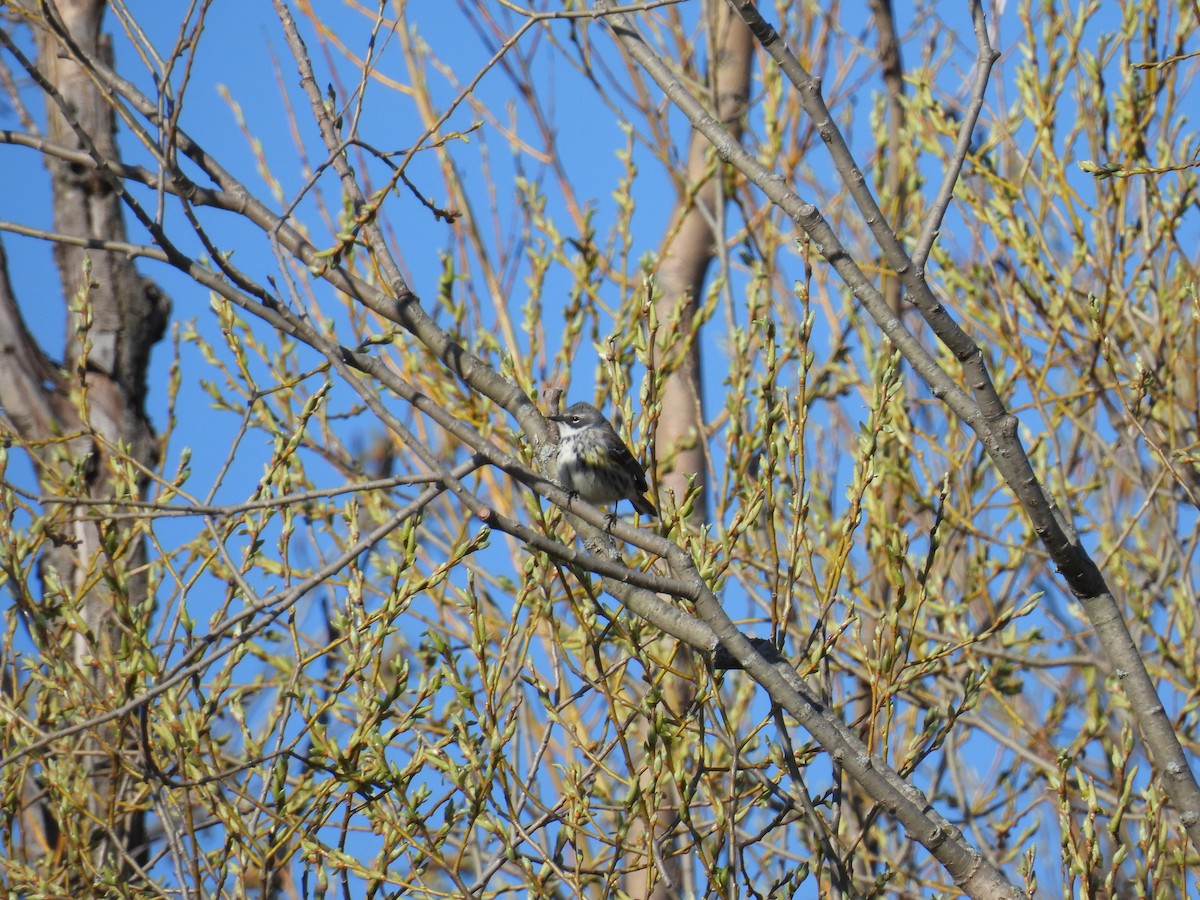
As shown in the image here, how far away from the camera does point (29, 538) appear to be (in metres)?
3.80

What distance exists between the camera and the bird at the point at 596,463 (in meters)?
5.64

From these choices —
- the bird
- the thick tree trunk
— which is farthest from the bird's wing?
the thick tree trunk

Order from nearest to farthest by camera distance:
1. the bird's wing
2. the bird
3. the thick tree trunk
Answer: the thick tree trunk < the bird < the bird's wing

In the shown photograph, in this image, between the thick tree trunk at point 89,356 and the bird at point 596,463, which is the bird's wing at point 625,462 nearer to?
the bird at point 596,463

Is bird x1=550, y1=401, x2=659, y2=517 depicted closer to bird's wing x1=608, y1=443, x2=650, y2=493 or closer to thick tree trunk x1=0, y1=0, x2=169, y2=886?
bird's wing x1=608, y1=443, x2=650, y2=493

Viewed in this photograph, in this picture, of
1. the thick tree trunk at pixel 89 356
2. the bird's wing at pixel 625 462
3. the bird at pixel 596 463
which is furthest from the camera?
the bird's wing at pixel 625 462

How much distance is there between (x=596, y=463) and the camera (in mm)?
5656

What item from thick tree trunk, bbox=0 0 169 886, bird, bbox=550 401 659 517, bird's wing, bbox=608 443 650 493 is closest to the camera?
thick tree trunk, bbox=0 0 169 886

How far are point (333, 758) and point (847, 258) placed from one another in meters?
1.75

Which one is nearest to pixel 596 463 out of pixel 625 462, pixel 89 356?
pixel 625 462

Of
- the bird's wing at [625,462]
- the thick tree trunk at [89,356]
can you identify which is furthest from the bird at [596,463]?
the thick tree trunk at [89,356]

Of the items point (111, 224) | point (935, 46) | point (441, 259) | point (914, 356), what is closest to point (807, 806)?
point (914, 356)

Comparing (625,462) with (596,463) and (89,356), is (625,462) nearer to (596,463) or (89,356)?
(596,463)

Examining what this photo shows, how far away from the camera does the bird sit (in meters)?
5.64
